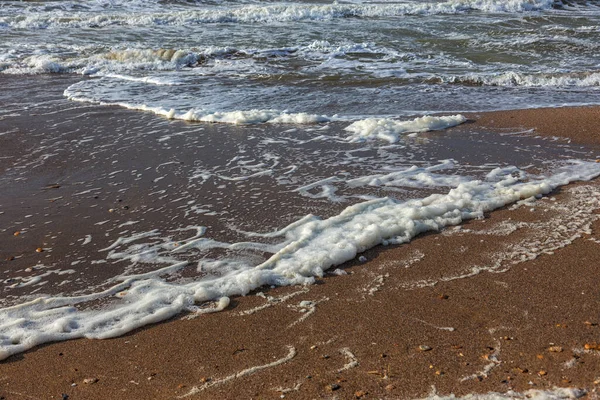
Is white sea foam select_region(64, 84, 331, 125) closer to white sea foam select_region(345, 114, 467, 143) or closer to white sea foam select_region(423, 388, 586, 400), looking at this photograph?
white sea foam select_region(345, 114, 467, 143)

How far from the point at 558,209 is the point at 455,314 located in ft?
6.94

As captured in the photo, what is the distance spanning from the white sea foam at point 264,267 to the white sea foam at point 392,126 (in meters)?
2.15

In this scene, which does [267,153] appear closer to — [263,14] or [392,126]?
[392,126]

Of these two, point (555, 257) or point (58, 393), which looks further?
point (555, 257)

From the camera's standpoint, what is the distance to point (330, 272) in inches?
171

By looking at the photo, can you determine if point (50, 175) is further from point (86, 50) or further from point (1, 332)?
point (86, 50)

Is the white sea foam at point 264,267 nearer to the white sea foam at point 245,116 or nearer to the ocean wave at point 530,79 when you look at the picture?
the white sea foam at point 245,116

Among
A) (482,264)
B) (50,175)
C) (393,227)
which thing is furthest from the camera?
(50,175)

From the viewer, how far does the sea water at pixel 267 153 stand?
4.33 metres

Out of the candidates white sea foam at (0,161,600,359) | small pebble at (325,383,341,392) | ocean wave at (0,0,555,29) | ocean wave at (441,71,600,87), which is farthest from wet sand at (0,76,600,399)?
ocean wave at (0,0,555,29)

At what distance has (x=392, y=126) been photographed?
26.7 feet

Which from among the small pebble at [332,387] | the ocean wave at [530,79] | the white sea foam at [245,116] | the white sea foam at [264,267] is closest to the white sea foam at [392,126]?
the white sea foam at [245,116]

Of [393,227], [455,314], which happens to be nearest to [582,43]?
[393,227]

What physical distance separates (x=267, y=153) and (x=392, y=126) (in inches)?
73.2
